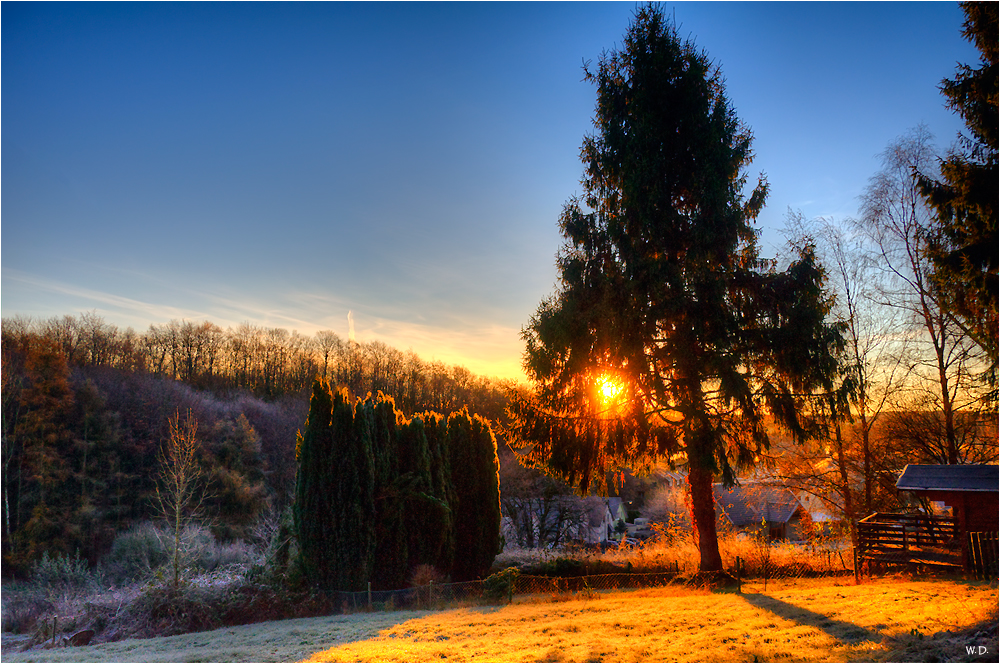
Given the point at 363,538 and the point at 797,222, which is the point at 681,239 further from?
the point at 363,538

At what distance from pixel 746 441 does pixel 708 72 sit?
8.79 metres

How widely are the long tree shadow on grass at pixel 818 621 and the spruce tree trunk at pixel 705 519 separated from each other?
2329mm

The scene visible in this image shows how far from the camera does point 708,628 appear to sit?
7230 mm

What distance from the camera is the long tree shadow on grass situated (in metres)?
6.23

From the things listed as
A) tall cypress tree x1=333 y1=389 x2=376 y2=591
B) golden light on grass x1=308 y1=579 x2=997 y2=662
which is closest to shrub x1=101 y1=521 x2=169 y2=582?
tall cypress tree x1=333 y1=389 x2=376 y2=591

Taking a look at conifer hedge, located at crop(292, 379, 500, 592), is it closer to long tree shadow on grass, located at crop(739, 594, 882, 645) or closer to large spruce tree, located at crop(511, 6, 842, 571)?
large spruce tree, located at crop(511, 6, 842, 571)

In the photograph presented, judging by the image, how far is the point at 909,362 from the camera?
15.8 metres

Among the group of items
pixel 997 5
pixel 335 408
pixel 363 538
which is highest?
pixel 997 5

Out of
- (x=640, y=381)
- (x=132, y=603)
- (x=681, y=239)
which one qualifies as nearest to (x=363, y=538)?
(x=132, y=603)

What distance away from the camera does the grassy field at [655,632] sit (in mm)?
5949

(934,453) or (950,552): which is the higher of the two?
(934,453)

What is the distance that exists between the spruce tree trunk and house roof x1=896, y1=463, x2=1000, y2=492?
3775mm

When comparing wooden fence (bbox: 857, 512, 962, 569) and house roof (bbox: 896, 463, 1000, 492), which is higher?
house roof (bbox: 896, 463, 1000, 492)

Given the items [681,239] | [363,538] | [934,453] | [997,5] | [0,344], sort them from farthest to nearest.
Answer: [0,344], [934,453], [363,538], [681,239], [997,5]
